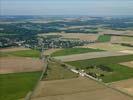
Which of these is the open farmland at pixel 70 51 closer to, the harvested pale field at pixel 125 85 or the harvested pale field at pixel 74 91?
the harvested pale field at pixel 125 85

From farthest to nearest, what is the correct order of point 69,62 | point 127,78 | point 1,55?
point 1,55 → point 69,62 → point 127,78

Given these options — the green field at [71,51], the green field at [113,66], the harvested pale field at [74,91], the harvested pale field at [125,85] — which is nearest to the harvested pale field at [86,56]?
the green field at [113,66]

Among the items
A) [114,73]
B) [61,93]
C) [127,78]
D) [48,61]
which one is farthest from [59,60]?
[61,93]

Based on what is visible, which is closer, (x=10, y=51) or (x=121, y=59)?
(x=121, y=59)

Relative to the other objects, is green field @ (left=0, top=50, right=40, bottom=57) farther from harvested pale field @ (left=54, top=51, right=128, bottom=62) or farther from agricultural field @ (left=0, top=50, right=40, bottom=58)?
harvested pale field @ (left=54, top=51, right=128, bottom=62)

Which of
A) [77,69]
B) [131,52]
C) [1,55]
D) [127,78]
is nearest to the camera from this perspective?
[127,78]

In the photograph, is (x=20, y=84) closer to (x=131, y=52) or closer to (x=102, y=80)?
(x=102, y=80)

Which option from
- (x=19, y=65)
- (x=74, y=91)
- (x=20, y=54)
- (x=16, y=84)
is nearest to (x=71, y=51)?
(x=20, y=54)

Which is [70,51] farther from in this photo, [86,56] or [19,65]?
[19,65]
